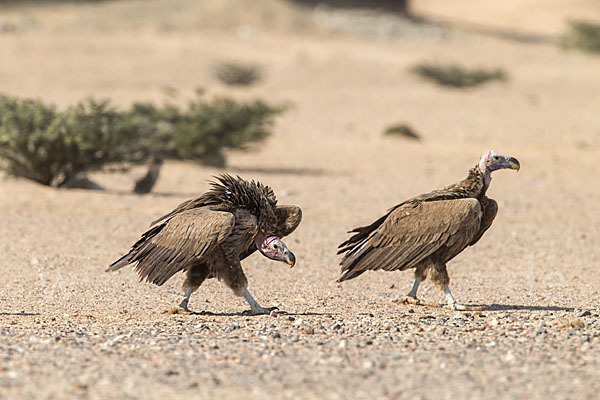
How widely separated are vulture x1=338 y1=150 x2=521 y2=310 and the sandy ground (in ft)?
1.25

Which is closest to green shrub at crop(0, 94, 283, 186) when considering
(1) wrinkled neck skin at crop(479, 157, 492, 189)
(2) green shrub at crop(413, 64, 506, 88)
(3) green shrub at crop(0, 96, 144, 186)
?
(3) green shrub at crop(0, 96, 144, 186)

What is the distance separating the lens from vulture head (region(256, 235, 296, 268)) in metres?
7.09

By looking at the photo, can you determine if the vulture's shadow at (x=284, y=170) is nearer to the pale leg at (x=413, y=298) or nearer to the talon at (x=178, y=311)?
the pale leg at (x=413, y=298)

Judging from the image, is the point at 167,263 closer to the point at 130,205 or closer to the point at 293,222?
the point at 293,222

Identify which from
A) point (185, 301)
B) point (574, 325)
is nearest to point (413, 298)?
point (574, 325)

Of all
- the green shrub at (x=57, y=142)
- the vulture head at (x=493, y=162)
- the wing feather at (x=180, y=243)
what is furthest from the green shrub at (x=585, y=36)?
the wing feather at (x=180, y=243)

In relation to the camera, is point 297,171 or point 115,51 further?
point 115,51

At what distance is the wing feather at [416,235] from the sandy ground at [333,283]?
40 cm

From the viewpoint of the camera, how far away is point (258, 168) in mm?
17594

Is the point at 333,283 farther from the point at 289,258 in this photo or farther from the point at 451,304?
the point at 289,258

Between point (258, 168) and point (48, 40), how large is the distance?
1991 cm

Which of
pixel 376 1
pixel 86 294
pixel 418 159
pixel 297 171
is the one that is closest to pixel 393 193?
pixel 297 171

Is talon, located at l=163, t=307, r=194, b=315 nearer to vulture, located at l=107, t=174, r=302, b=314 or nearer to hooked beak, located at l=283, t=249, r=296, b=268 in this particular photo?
vulture, located at l=107, t=174, r=302, b=314

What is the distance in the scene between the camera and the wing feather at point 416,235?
7.49 meters
